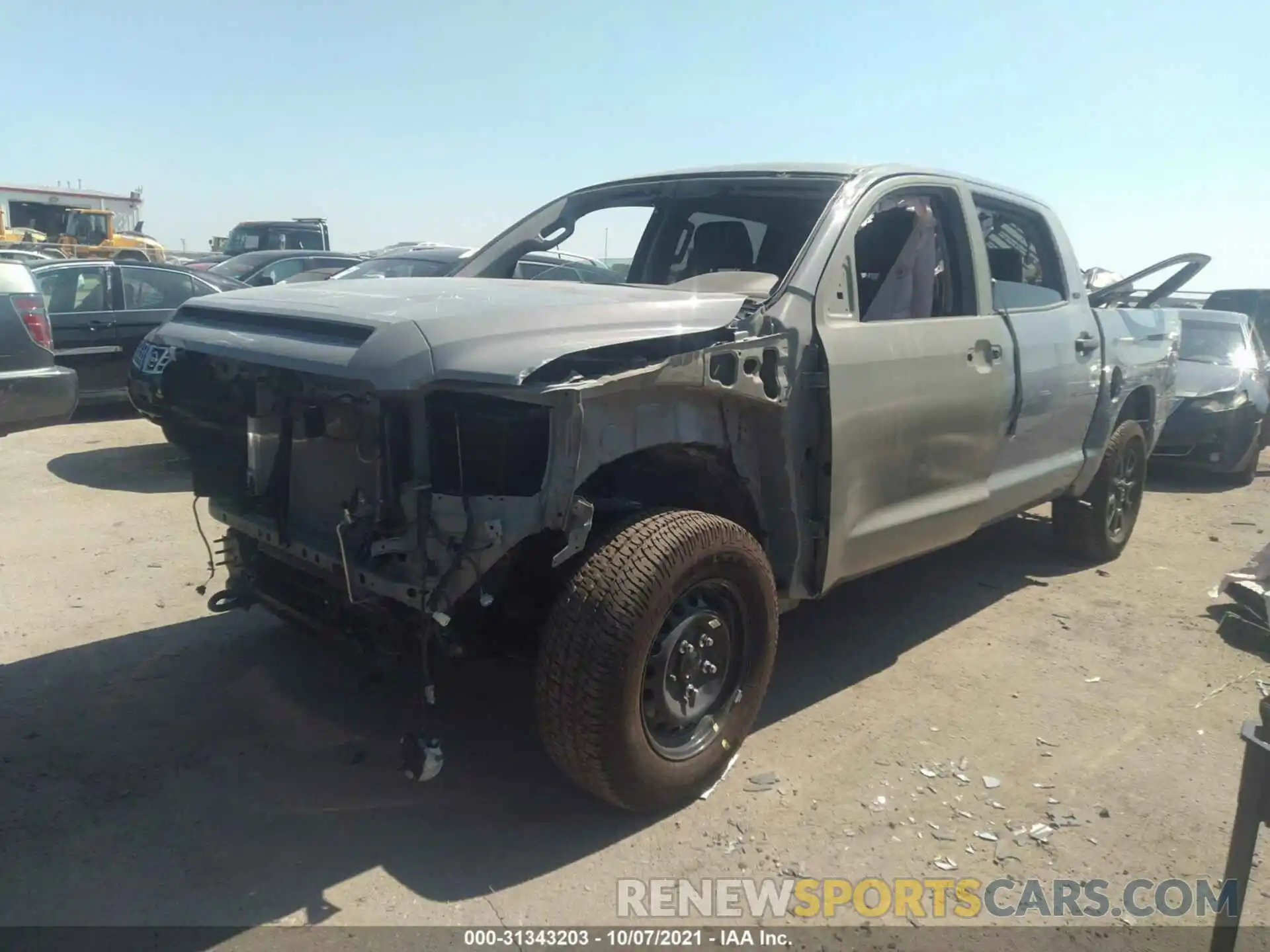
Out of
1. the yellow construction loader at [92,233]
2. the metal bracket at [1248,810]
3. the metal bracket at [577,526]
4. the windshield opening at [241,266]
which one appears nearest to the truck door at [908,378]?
the metal bracket at [577,526]

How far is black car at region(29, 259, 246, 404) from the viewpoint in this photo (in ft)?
27.9

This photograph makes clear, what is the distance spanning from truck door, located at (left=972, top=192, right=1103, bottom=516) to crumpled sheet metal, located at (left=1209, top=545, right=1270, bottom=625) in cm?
95

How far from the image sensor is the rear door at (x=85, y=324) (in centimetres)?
847

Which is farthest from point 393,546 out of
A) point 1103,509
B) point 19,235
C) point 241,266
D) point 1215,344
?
point 19,235

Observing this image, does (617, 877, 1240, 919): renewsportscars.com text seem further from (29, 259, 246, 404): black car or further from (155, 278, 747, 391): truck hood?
(29, 259, 246, 404): black car

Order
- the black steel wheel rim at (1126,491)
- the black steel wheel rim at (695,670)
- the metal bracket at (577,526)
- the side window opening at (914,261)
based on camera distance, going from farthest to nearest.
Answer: the black steel wheel rim at (1126,491)
the side window opening at (914,261)
the black steel wheel rim at (695,670)
the metal bracket at (577,526)

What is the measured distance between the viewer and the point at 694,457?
3.24m

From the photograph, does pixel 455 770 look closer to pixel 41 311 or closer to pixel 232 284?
pixel 41 311

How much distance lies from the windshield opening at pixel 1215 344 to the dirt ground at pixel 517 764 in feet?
17.3

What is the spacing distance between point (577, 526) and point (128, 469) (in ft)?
19.1

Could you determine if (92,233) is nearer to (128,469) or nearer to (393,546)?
(128,469)

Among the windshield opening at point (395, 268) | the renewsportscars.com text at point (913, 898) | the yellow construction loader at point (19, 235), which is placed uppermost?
the yellow construction loader at point (19, 235)

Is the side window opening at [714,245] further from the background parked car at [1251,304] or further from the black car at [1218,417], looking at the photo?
the background parked car at [1251,304]

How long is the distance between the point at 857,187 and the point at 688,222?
1104mm
